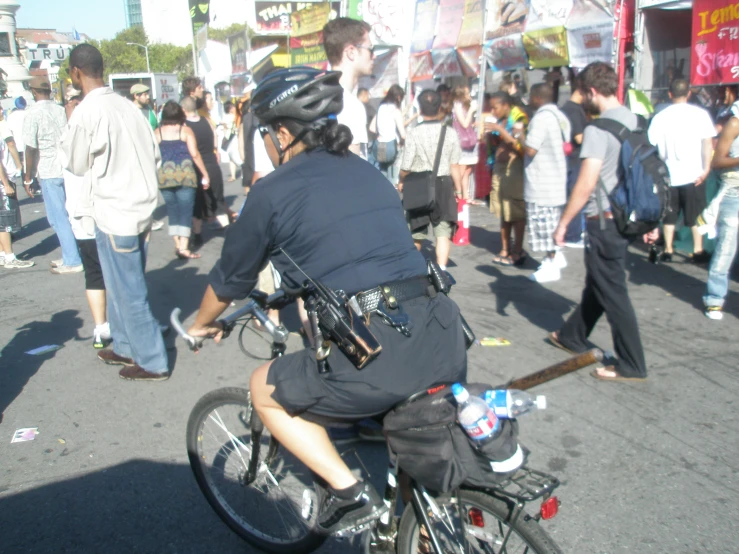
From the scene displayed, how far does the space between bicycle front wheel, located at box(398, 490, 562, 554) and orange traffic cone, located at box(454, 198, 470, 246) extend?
5982mm

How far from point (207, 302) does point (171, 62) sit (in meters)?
86.3

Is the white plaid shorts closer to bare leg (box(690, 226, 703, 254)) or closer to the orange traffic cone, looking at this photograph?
the orange traffic cone

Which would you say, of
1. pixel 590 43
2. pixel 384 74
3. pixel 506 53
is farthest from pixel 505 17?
pixel 384 74

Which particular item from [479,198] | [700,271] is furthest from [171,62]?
[700,271]

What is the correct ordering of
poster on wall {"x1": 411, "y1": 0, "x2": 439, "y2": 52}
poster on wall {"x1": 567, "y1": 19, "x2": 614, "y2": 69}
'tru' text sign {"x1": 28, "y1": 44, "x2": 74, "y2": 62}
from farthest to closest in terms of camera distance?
1. 'tru' text sign {"x1": 28, "y1": 44, "x2": 74, "y2": 62}
2. poster on wall {"x1": 411, "y1": 0, "x2": 439, "y2": 52}
3. poster on wall {"x1": 567, "y1": 19, "x2": 614, "y2": 69}

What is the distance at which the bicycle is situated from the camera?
83.0 inches

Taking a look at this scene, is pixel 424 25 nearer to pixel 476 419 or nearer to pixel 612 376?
pixel 612 376

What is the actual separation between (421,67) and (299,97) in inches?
452

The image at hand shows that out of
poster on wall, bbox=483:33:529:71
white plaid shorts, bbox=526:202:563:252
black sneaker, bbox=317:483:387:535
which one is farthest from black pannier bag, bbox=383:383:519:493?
poster on wall, bbox=483:33:529:71

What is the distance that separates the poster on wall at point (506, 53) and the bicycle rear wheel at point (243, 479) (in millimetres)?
8850

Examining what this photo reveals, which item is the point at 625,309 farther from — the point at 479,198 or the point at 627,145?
the point at 479,198

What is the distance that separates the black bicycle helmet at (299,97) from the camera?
2363 mm

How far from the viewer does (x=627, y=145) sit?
4.41 meters

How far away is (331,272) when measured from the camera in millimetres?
2283
